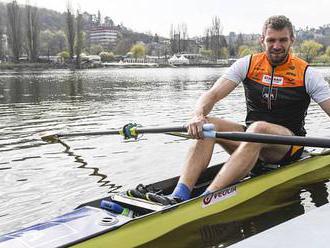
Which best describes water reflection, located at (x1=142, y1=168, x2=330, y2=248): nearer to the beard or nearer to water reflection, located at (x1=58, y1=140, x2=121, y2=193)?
the beard

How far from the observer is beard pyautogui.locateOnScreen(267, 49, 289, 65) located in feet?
19.7

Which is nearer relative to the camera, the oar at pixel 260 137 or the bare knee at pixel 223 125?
the oar at pixel 260 137

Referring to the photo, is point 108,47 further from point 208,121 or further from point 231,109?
point 208,121

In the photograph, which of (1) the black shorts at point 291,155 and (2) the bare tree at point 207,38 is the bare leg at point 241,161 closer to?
(1) the black shorts at point 291,155

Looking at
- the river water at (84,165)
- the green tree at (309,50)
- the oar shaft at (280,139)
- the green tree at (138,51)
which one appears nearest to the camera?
the oar shaft at (280,139)

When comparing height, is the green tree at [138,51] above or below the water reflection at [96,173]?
above

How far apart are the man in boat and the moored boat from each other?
0.95ft

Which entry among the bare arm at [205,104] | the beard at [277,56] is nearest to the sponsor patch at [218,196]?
the bare arm at [205,104]

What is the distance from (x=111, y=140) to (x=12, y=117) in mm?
6017

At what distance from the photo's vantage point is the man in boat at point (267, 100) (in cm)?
562

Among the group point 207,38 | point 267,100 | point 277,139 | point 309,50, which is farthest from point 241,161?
point 207,38

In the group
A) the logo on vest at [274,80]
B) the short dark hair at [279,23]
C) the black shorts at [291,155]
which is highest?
the short dark hair at [279,23]

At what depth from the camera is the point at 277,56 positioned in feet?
19.9

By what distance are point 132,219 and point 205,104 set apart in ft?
7.08
